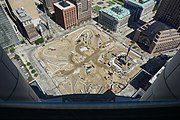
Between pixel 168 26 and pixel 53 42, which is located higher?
pixel 168 26

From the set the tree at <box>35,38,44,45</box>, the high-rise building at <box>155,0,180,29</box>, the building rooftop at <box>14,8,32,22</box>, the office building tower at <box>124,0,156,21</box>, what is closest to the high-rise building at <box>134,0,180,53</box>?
the high-rise building at <box>155,0,180,29</box>

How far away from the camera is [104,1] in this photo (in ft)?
178

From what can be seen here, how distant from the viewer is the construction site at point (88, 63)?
32.6 metres

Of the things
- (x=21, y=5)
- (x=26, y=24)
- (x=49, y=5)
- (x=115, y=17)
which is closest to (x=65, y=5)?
(x=49, y=5)

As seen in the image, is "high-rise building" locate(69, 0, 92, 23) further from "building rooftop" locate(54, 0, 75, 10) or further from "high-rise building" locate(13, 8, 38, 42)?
"high-rise building" locate(13, 8, 38, 42)

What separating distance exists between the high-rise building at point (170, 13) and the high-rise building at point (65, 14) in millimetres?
22493

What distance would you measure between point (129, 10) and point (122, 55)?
1474 cm

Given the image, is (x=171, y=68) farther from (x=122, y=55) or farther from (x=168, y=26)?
(x=168, y=26)

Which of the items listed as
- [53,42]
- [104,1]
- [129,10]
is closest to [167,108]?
[53,42]

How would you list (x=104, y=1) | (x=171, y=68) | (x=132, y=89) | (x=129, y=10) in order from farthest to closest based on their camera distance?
(x=104, y=1) → (x=129, y=10) → (x=132, y=89) → (x=171, y=68)

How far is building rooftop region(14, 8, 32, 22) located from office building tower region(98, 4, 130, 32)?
1922cm

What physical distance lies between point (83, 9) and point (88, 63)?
16651 mm

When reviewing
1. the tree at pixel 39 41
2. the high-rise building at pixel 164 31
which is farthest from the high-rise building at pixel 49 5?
the high-rise building at pixel 164 31

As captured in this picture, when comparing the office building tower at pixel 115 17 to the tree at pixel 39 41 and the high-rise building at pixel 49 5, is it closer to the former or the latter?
the high-rise building at pixel 49 5
